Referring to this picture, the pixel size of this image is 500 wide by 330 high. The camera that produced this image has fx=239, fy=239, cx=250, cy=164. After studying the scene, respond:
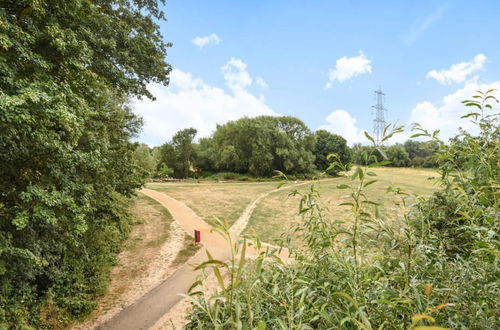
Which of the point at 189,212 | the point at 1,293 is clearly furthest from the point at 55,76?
the point at 189,212

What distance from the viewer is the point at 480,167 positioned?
1881 millimetres

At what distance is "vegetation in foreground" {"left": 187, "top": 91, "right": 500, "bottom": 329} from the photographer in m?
1.22

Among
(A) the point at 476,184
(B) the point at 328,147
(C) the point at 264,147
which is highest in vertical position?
(B) the point at 328,147

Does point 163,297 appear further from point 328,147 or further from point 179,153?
point 328,147

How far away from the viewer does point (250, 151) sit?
1620 inches

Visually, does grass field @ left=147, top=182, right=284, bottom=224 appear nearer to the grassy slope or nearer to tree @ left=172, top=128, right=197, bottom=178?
the grassy slope

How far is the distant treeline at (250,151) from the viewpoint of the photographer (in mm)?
39188

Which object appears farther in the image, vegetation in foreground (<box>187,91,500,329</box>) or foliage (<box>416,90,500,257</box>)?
foliage (<box>416,90,500,257</box>)

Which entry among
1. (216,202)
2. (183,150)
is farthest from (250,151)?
(216,202)

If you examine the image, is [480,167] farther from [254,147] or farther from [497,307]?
[254,147]

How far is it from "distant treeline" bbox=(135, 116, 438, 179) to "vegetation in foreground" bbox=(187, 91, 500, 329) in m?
36.0

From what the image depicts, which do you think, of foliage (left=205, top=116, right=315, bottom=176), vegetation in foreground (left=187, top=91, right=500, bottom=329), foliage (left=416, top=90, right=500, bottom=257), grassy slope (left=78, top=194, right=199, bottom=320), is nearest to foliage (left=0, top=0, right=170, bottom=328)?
grassy slope (left=78, top=194, right=199, bottom=320)

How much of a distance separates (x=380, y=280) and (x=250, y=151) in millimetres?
39662

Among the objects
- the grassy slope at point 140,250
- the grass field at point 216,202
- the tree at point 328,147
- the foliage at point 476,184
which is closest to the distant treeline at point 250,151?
the tree at point 328,147
